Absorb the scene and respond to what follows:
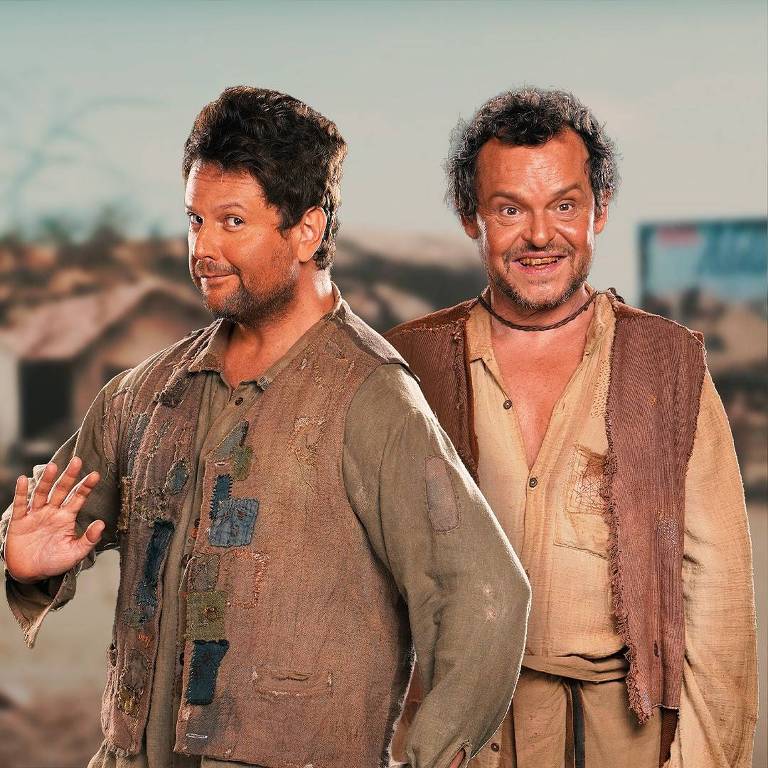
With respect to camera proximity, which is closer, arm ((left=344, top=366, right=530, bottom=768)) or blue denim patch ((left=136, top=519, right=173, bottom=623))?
arm ((left=344, top=366, right=530, bottom=768))

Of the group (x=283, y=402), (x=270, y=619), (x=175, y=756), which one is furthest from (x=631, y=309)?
(x=175, y=756)

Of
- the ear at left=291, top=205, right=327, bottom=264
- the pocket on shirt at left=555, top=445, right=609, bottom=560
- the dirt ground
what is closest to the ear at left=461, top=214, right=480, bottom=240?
the pocket on shirt at left=555, top=445, right=609, bottom=560

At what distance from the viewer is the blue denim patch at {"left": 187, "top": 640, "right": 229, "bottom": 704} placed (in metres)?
2.13

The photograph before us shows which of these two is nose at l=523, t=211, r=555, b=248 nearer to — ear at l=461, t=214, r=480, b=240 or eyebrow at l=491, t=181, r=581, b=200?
eyebrow at l=491, t=181, r=581, b=200

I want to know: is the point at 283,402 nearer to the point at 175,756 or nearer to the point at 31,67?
the point at 175,756

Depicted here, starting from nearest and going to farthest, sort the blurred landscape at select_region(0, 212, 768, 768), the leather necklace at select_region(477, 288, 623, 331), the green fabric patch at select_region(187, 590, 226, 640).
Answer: the green fabric patch at select_region(187, 590, 226, 640)
the leather necklace at select_region(477, 288, 623, 331)
the blurred landscape at select_region(0, 212, 768, 768)

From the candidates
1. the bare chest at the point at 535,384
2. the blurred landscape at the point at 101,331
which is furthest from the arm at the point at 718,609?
the blurred landscape at the point at 101,331

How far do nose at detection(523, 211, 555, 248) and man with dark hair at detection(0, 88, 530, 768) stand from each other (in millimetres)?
552

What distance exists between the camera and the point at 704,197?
5.56 metres

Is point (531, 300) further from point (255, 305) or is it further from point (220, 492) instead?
point (220, 492)

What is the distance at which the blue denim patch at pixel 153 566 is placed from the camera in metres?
2.24

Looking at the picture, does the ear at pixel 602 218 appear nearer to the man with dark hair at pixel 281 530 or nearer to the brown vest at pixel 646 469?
the brown vest at pixel 646 469

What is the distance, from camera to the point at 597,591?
2.74 meters

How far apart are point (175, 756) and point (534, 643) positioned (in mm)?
858
